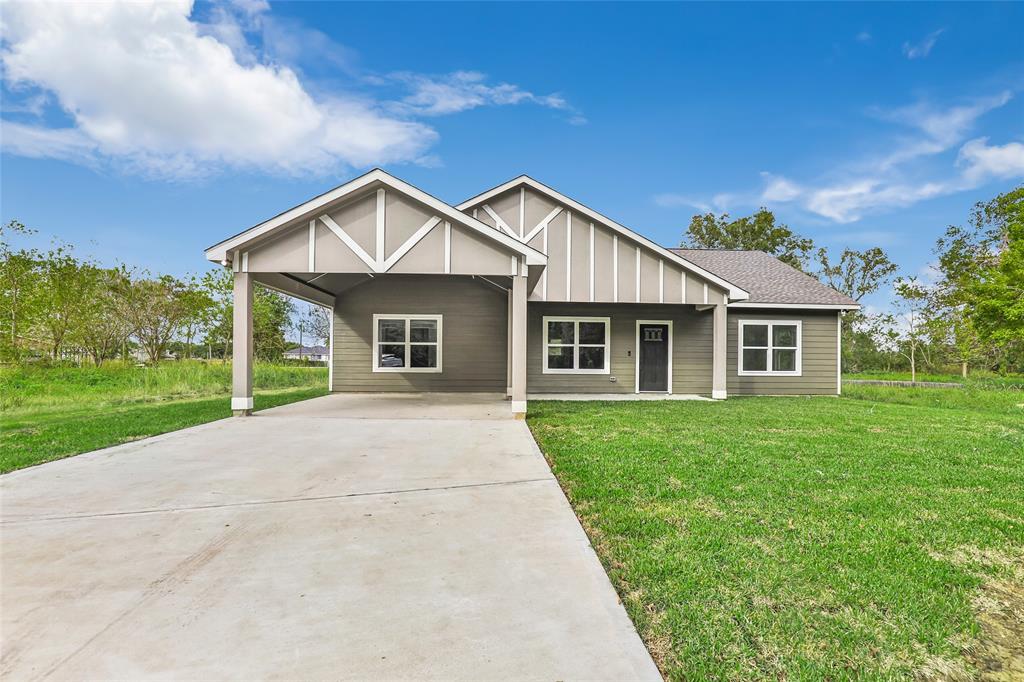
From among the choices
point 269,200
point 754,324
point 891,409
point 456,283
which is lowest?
point 891,409

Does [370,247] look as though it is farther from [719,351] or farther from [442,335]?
[719,351]

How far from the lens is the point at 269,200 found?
89.2 feet

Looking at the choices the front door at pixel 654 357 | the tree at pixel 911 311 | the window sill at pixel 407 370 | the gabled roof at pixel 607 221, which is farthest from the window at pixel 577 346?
the tree at pixel 911 311

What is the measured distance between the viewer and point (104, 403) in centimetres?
1082

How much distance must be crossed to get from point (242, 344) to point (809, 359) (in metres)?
14.0

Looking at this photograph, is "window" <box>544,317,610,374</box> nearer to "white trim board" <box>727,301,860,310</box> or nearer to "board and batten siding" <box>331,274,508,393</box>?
"board and batten siding" <box>331,274,508,393</box>

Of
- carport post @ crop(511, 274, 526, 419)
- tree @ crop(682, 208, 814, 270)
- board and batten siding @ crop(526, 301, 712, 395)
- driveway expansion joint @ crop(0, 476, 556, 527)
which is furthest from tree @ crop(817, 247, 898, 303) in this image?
driveway expansion joint @ crop(0, 476, 556, 527)

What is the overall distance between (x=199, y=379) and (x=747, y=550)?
52.2 ft

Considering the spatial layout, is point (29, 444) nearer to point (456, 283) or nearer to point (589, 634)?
point (589, 634)

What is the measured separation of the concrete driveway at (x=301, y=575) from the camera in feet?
6.28

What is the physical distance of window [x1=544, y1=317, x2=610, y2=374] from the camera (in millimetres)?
13070

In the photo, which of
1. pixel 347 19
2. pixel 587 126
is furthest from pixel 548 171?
pixel 347 19

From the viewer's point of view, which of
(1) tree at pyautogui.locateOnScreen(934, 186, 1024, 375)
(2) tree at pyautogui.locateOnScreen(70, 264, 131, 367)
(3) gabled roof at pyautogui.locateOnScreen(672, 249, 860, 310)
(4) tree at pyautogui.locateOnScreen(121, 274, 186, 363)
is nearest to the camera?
(3) gabled roof at pyautogui.locateOnScreen(672, 249, 860, 310)

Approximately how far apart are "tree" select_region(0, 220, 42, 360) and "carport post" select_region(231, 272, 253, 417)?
10.6m
